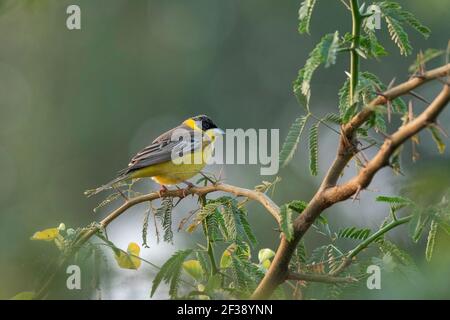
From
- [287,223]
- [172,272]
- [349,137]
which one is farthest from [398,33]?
[172,272]

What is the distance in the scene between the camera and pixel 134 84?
13617mm

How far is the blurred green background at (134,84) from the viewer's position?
1212cm

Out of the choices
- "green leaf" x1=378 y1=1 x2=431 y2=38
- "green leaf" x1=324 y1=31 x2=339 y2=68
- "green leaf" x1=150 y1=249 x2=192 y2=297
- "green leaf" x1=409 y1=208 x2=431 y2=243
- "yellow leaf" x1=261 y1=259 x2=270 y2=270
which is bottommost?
"yellow leaf" x1=261 y1=259 x2=270 y2=270

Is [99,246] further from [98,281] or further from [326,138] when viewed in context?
[326,138]

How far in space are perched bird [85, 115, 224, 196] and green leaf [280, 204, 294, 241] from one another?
240 cm

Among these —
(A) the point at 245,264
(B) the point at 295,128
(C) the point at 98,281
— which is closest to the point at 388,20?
(B) the point at 295,128

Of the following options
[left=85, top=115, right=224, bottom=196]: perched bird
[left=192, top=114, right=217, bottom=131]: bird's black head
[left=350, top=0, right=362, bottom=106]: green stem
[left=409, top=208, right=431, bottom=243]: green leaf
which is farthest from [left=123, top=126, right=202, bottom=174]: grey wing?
[left=409, top=208, right=431, bottom=243]: green leaf

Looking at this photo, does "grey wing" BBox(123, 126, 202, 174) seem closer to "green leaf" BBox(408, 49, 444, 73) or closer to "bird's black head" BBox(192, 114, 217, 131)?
"bird's black head" BBox(192, 114, 217, 131)

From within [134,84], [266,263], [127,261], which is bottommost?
[266,263]

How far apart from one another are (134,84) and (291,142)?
459 inches

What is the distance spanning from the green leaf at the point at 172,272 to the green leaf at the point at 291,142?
45cm

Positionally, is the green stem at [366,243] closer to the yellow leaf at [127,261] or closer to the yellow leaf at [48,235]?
the yellow leaf at [127,261]

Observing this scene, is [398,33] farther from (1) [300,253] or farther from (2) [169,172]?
(2) [169,172]

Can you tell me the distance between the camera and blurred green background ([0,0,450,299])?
477 inches
